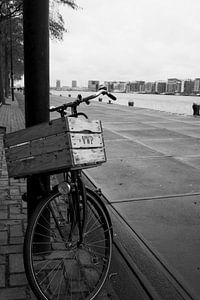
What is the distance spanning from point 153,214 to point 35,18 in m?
2.82

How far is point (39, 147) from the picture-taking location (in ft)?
8.29

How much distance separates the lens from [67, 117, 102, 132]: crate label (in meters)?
2.42

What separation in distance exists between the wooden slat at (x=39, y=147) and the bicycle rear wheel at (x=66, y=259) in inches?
13.6

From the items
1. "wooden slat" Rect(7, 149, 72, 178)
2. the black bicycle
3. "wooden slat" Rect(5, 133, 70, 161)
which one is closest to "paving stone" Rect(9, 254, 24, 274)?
the black bicycle

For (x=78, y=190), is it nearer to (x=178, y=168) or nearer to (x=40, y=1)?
(x=40, y=1)

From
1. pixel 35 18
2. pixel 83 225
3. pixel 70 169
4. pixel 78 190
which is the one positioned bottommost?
pixel 83 225

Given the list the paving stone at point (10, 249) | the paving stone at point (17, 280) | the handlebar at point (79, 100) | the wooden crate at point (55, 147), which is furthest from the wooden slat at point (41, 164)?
the paving stone at point (10, 249)

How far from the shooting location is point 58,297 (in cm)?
257

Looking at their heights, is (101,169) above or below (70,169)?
below

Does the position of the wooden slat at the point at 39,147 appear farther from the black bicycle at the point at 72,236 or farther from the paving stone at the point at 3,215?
the paving stone at the point at 3,215

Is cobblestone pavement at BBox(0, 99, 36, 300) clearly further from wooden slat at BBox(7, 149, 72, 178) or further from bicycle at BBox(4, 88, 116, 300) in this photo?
wooden slat at BBox(7, 149, 72, 178)

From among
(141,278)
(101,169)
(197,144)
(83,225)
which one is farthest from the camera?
(197,144)

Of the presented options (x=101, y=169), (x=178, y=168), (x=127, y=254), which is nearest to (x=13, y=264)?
(x=127, y=254)

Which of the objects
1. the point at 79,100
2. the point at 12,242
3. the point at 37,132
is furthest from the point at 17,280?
the point at 79,100
